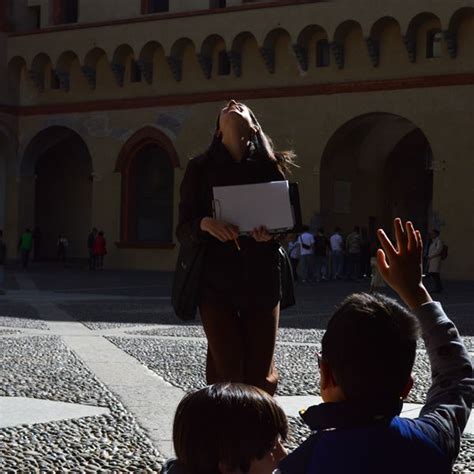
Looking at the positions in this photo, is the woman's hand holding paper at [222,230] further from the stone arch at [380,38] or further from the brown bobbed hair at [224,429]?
the stone arch at [380,38]

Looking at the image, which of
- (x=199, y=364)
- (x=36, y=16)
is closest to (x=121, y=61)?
(x=36, y=16)

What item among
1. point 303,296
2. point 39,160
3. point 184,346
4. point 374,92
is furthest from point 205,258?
point 39,160

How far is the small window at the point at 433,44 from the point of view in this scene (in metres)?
26.8

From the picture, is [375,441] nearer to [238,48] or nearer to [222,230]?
[222,230]

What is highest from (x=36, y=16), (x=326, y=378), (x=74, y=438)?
(x=36, y=16)

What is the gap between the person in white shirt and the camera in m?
25.4

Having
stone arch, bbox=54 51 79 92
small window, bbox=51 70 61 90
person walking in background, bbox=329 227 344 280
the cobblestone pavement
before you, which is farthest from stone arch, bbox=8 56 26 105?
the cobblestone pavement

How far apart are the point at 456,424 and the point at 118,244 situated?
3006 cm

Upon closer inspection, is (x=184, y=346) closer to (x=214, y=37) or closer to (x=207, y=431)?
(x=207, y=431)

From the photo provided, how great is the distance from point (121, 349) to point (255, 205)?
5.92m

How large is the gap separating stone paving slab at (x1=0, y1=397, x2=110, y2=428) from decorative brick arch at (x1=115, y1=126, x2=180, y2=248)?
24.8m

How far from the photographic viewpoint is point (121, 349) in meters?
9.79

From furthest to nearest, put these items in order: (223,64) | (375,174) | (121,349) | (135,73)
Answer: (135,73) → (223,64) → (375,174) → (121,349)

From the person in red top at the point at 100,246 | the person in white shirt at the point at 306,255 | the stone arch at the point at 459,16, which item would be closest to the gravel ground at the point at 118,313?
the person in white shirt at the point at 306,255
